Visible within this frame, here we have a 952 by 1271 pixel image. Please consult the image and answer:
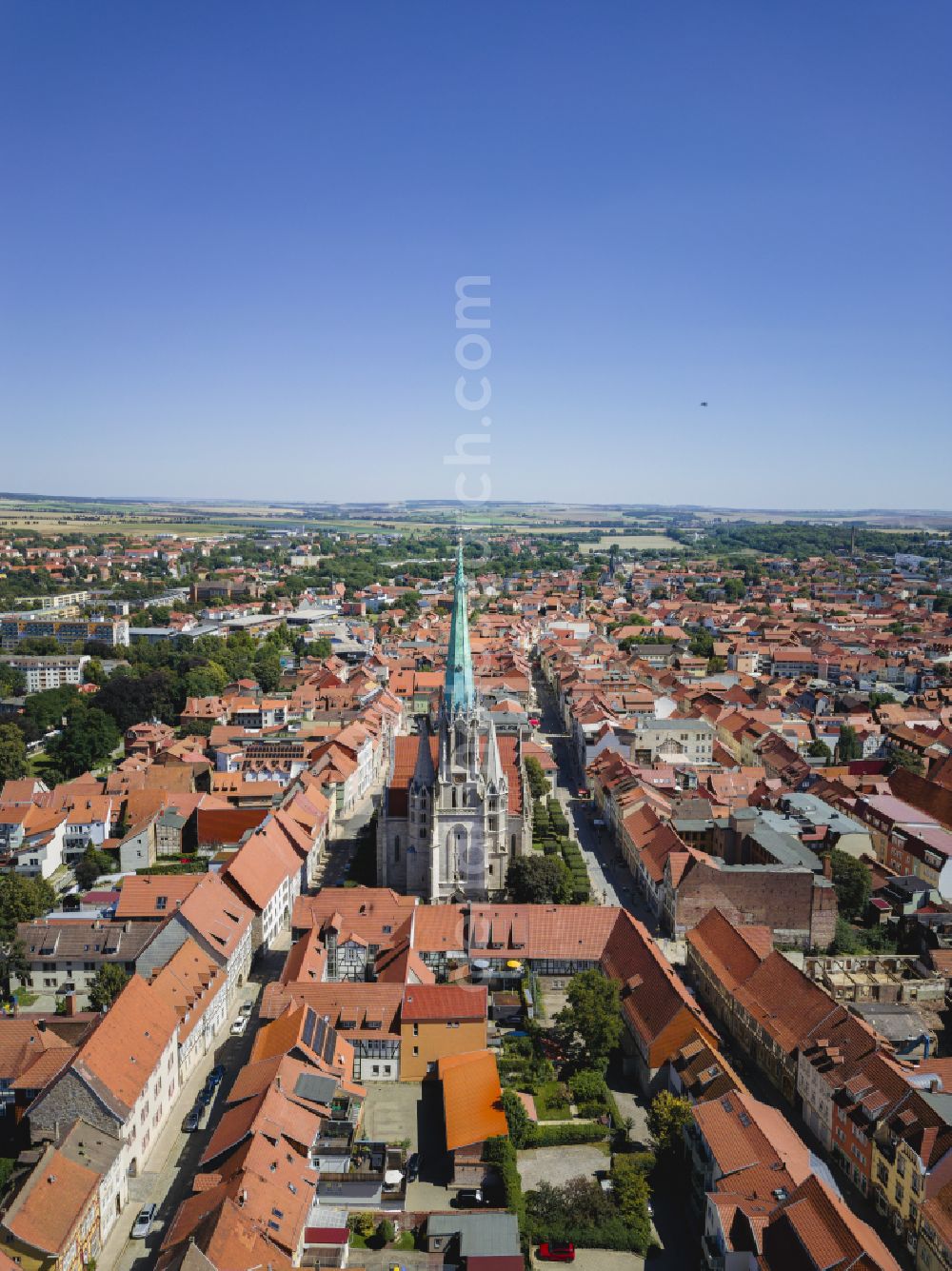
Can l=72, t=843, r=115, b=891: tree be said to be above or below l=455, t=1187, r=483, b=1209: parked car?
above

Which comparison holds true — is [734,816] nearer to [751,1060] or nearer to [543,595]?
[751,1060]

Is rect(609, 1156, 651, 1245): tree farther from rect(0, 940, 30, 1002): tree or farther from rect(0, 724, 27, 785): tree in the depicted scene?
rect(0, 724, 27, 785): tree

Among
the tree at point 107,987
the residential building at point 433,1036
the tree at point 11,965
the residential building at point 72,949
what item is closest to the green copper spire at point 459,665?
the residential building at point 433,1036

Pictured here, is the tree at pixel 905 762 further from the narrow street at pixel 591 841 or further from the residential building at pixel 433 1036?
the residential building at pixel 433 1036

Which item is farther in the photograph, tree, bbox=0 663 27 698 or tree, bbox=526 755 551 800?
tree, bbox=0 663 27 698

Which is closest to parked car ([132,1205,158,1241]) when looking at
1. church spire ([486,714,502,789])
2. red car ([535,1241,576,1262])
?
red car ([535,1241,576,1262])

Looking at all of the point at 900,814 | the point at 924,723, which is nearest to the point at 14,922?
the point at 900,814

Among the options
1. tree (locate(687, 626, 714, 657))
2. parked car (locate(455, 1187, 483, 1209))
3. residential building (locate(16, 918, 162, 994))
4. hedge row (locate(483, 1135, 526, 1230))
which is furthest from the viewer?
tree (locate(687, 626, 714, 657))

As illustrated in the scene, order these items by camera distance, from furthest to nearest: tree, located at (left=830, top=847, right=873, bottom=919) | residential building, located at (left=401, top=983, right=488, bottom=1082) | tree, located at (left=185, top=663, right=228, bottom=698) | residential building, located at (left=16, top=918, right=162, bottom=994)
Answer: tree, located at (left=185, top=663, right=228, bottom=698)
tree, located at (left=830, top=847, right=873, bottom=919)
residential building, located at (left=16, top=918, right=162, bottom=994)
residential building, located at (left=401, top=983, right=488, bottom=1082)
